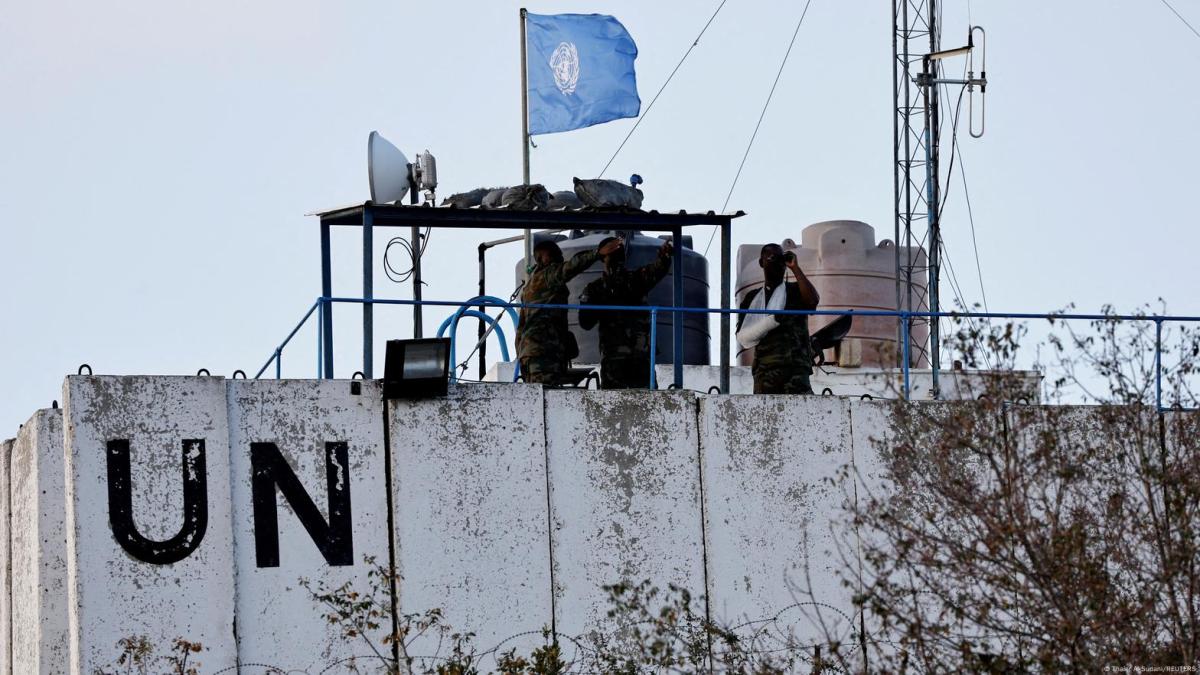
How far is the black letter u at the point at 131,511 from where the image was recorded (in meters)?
14.7

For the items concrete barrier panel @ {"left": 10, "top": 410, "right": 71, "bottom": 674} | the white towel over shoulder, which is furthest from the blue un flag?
concrete barrier panel @ {"left": 10, "top": 410, "right": 71, "bottom": 674}

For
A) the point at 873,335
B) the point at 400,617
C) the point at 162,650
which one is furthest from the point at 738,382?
the point at 162,650

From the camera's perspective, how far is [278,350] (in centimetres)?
1689

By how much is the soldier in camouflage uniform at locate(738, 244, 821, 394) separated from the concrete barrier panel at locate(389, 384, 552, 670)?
2.51 m

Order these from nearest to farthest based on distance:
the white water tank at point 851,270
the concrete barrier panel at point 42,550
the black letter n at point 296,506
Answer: the black letter n at point 296,506 → the concrete barrier panel at point 42,550 → the white water tank at point 851,270

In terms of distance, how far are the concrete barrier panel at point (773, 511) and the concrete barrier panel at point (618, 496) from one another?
7.0 inches

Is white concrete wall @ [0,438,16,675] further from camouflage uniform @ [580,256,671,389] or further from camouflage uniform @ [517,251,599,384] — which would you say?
camouflage uniform @ [580,256,671,389]

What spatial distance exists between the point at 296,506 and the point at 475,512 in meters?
1.33

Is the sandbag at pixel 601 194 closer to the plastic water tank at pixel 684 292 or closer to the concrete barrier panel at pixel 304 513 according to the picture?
the concrete barrier panel at pixel 304 513

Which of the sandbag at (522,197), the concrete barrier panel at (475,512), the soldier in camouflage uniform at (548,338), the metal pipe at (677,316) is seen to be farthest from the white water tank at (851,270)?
the concrete barrier panel at (475,512)

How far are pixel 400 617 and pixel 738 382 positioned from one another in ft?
25.0

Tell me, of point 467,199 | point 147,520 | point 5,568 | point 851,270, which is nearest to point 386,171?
point 467,199

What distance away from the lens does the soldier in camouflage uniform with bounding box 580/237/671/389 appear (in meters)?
17.5

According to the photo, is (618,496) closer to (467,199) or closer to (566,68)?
(467,199)
